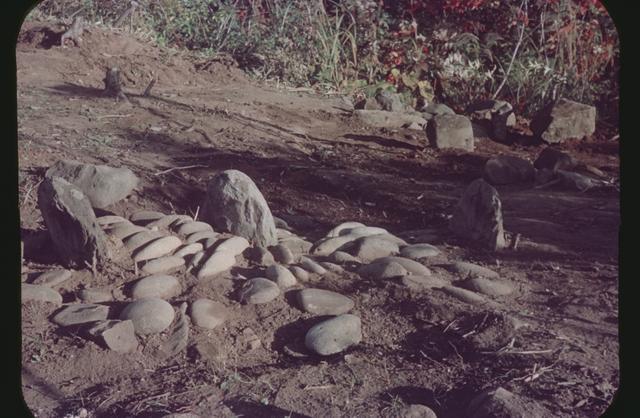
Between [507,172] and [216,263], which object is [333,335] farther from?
[507,172]

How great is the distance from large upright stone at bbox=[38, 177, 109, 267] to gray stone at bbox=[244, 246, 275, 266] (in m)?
0.64

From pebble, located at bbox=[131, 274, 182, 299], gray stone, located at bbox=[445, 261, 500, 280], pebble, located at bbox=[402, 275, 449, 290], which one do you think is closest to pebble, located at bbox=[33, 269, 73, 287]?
pebble, located at bbox=[131, 274, 182, 299]

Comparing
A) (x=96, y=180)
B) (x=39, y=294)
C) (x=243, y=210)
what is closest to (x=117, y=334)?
(x=39, y=294)

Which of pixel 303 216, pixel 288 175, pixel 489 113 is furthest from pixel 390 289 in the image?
pixel 489 113

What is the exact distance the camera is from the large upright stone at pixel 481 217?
→ 144 inches

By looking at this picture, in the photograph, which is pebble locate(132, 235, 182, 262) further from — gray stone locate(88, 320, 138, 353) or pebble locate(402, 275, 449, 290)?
pebble locate(402, 275, 449, 290)

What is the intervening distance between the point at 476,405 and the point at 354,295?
866 mm

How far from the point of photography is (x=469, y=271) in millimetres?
3357

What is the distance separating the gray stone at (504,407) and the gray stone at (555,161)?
3067 mm

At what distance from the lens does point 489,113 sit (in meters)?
6.78

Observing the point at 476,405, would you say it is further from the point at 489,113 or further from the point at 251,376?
the point at 489,113

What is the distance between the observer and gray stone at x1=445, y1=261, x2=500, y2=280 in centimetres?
334

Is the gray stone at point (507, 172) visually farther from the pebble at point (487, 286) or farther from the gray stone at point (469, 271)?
the pebble at point (487, 286)

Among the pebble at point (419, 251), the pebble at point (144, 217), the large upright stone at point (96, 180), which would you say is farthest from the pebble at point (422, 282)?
the large upright stone at point (96, 180)
